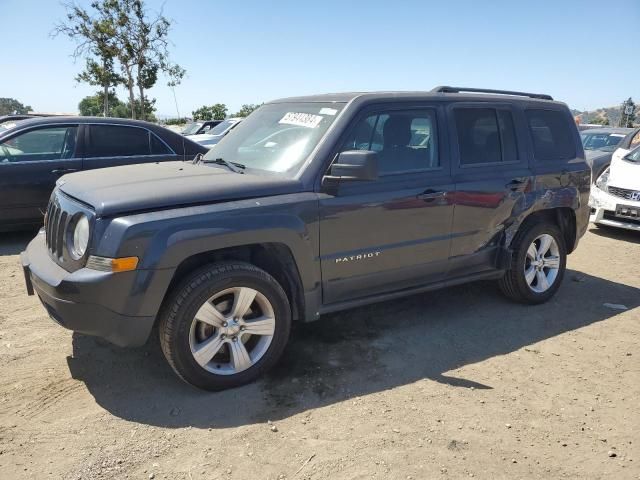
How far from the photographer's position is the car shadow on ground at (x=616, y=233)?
790 cm

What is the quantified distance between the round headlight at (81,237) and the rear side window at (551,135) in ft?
12.0

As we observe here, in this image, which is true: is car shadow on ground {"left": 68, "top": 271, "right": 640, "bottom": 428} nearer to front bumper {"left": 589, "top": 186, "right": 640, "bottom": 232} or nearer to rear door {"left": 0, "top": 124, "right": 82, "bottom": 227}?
front bumper {"left": 589, "top": 186, "right": 640, "bottom": 232}

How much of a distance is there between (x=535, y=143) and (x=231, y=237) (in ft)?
9.86

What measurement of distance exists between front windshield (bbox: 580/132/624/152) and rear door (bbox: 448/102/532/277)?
8829 mm

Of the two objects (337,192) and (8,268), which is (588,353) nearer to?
(337,192)

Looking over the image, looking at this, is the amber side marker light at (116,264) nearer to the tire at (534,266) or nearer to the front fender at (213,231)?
the front fender at (213,231)

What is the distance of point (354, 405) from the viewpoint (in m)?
3.17

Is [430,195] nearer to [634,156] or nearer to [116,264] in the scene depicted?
[116,264]

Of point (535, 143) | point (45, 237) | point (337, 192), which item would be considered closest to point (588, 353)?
point (535, 143)

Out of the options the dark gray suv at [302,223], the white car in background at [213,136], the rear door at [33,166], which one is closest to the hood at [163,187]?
the dark gray suv at [302,223]

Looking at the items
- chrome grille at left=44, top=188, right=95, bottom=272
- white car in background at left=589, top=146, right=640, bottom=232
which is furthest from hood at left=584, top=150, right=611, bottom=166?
chrome grille at left=44, top=188, right=95, bottom=272

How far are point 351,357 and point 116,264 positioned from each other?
1755 mm

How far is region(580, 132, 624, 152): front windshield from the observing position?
39.8ft

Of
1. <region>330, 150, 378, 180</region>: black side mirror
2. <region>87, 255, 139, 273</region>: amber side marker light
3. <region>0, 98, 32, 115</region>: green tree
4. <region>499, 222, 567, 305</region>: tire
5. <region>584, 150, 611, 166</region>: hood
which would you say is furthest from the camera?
<region>0, 98, 32, 115</region>: green tree
